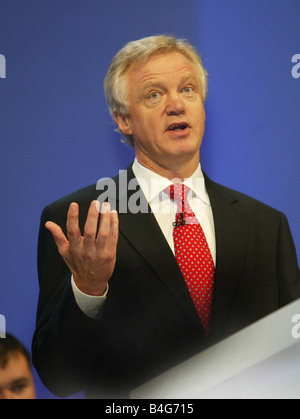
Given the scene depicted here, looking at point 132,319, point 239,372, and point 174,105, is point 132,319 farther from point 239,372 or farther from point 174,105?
point 174,105

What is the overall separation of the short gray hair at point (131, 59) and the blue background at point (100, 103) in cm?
3

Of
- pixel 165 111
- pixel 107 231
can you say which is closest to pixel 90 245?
pixel 107 231

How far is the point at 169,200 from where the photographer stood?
2.07m

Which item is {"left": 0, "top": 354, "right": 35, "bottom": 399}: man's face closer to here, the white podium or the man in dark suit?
the man in dark suit

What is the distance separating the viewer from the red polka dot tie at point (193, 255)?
2021 millimetres

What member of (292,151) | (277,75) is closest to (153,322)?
(292,151)

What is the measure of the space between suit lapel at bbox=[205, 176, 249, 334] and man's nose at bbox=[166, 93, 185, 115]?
23 centimetres

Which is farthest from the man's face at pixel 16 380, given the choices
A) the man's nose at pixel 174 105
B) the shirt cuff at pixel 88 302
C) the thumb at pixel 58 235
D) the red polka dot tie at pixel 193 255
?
the man's nose at pixel 174 105

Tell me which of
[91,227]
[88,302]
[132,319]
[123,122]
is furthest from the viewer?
[123,122]

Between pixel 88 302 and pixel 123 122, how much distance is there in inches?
22.3

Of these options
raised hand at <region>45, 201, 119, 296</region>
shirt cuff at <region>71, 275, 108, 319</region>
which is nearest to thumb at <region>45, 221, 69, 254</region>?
raised hand at <region>45, 201, 119, 296</region>

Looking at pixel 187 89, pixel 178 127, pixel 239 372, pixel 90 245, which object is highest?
pixel 187 89

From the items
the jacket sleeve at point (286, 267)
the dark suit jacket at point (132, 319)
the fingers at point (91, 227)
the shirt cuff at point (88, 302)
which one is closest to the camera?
the fingers at point (91, 227)

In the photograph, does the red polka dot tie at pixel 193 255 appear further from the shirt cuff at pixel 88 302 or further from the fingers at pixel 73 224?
the fingers at pixel 73 224
